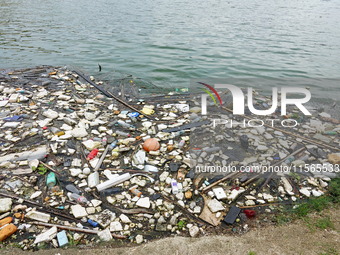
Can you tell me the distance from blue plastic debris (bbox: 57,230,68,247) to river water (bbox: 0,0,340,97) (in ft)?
20.5

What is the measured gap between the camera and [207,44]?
12297mm

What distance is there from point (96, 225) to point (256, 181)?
2502mm

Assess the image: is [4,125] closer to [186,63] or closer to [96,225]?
[96,225]

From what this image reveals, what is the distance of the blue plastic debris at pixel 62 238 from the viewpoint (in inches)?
112

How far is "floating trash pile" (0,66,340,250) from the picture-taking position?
124 inches

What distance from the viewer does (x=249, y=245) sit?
280 centimetres

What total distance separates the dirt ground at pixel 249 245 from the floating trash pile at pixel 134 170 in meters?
0.16

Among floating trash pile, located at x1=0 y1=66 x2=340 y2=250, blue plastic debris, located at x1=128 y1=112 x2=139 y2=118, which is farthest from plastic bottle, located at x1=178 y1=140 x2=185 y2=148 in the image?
blue plastic debris, located at x1=128 y1=112 x2=139 y2=118

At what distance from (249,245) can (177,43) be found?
11241 mm

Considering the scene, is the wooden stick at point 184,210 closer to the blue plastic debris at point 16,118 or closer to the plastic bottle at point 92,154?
the plastic bottle at point 92,154

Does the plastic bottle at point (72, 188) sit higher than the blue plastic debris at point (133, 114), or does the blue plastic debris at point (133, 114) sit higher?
the blue plastic debris at point (133, 114)

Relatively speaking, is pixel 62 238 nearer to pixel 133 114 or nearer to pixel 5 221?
pixel 5 221

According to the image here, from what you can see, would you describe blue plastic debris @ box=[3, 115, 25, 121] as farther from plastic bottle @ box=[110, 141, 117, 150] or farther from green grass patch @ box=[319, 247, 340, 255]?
green grass patch @ box=[319, 247, 340, 255]

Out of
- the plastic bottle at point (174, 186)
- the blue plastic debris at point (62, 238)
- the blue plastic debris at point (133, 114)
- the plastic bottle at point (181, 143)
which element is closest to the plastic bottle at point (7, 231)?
the blue plastic debris at point (62, 238)
